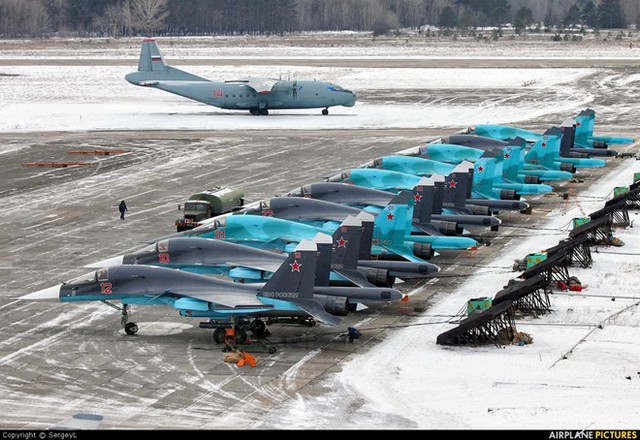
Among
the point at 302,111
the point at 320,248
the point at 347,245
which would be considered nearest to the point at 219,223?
the point at 347,245

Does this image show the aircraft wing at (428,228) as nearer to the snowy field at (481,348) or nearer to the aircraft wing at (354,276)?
the snowy field at (481,348)

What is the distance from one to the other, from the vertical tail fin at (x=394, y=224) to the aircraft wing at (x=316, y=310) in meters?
9.36

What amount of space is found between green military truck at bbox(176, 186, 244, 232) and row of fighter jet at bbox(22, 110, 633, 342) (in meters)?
5.60

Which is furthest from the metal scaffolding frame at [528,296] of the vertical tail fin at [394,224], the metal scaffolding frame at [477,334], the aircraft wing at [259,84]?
the aircraft wing at [259,84]

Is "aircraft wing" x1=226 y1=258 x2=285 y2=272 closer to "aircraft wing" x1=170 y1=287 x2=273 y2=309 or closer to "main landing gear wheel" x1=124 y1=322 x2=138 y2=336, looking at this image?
"aircraft wing" x1=170 y1=287 x2=273 y2=309

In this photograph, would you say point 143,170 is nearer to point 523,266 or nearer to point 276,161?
point 276,161

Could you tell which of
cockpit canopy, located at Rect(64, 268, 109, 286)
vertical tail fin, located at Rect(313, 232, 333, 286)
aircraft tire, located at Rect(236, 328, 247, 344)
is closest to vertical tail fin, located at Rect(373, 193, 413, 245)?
vertical tail fin, located at Rect(313, 232, 333, 286)

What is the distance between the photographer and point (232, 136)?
3949 inches

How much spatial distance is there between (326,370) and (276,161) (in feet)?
159

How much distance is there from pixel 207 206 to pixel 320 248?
22047mm

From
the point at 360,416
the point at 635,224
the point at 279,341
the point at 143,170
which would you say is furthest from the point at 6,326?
the point at 143,170

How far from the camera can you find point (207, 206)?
63.8 m

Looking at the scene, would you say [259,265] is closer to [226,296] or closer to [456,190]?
[226,296]

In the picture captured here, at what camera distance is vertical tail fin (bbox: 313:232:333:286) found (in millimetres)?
42656
